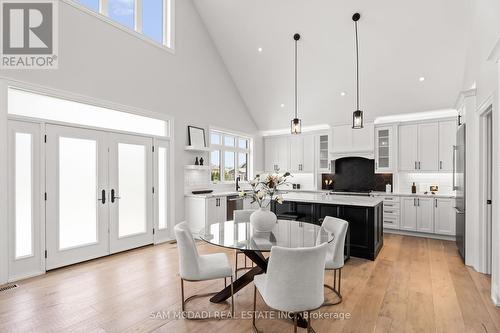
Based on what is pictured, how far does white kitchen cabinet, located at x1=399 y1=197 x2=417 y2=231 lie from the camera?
5.72 metres

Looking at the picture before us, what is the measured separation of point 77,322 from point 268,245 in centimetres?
188

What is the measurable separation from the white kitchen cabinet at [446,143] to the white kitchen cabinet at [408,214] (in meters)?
0.95

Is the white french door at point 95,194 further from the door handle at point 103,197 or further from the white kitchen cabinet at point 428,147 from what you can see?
the white kitchen cabinet at point 428,147

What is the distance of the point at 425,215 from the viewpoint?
5602mm

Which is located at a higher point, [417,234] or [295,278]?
[295,278]

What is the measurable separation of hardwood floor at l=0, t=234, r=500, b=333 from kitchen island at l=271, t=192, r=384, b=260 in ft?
0.86

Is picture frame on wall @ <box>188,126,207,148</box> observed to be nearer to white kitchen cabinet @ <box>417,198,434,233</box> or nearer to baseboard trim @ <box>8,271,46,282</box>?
baseboard trim @ <box>8,271,46,282</box>

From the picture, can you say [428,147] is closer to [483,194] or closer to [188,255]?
[483,194]

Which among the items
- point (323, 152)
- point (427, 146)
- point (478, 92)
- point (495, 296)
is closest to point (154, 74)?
point (323, 152)

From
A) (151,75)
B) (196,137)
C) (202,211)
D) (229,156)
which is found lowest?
(202,211)

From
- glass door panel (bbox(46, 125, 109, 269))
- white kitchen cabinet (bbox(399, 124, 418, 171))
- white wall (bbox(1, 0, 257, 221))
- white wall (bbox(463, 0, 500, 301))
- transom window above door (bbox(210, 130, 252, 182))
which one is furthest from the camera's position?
transom window above door (bbox(210, 130, 252, 182))

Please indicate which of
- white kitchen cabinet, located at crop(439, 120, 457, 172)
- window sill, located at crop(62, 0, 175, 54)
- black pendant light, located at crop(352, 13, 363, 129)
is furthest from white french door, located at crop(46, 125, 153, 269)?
white kitchen cabinet, located at crop(439, 120, 457, 172)

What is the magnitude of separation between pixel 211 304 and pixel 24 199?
2838 mm

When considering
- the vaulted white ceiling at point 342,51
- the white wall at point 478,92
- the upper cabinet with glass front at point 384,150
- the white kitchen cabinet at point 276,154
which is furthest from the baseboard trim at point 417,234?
the white kitchen cabinet at point 276,154
